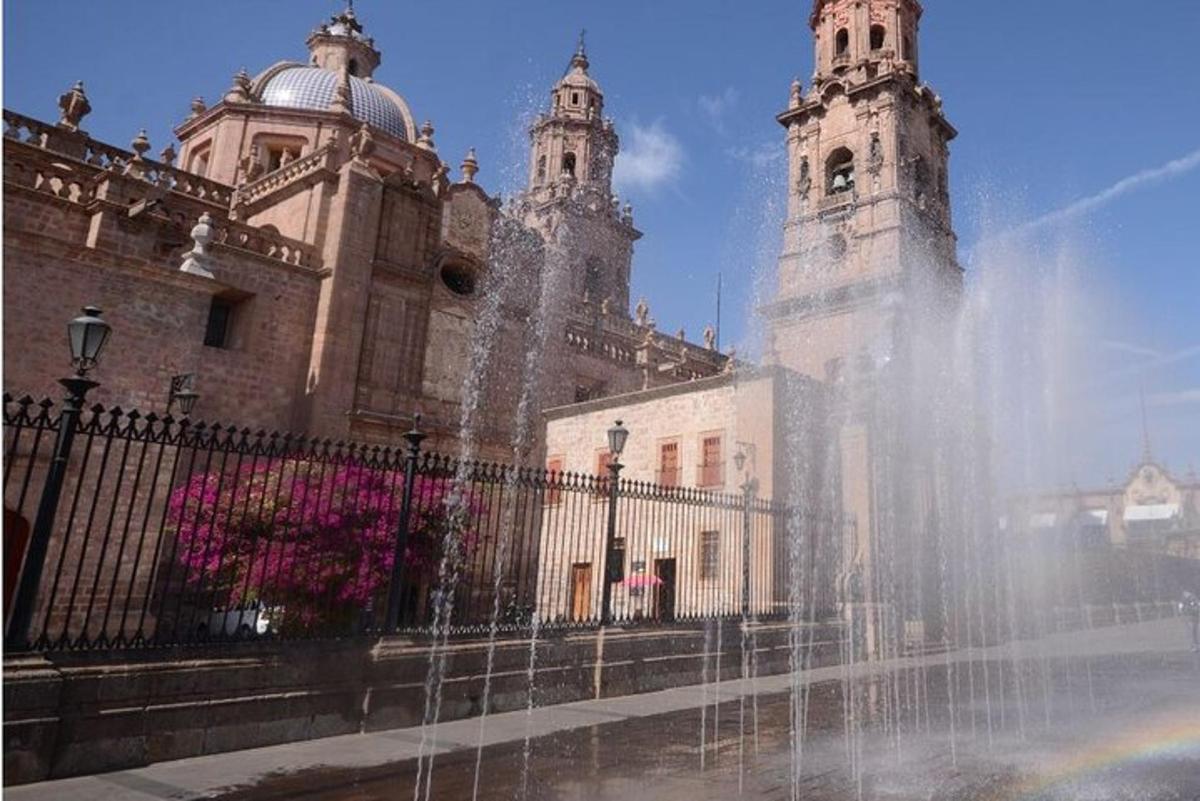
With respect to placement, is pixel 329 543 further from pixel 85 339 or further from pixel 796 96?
pixel 796 96

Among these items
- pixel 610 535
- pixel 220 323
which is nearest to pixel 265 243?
Answer: pixel 220 323

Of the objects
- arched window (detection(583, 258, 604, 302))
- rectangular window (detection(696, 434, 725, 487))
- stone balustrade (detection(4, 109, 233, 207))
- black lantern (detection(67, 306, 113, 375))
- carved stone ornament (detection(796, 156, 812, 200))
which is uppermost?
carved stone ornament (detection(796, 156, 812, 200))

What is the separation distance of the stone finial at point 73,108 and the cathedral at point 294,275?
0.27 feet

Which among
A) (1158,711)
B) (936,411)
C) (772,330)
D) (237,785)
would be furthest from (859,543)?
(237,785)

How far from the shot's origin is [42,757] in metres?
5.99

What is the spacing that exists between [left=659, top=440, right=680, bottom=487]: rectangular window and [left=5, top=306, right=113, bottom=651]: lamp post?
17498 mm

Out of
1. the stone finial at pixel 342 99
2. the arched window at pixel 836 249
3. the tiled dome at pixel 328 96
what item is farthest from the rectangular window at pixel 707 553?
the stone finial at pixel 342 99

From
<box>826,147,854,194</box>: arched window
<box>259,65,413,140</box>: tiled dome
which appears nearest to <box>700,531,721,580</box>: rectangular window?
<box>826,147,854,194</box>: arched window

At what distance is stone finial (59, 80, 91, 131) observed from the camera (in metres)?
20.9

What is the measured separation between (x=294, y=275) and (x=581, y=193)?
24.9 m

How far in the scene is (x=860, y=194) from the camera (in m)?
30.9

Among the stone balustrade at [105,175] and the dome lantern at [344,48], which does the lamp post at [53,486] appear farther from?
the dome lantern at [344,48]

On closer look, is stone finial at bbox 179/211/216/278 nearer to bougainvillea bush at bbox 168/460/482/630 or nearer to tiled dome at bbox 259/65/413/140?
bougainvillea bush at bbox 168/460/482/630

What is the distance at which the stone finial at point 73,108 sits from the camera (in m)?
20.9
